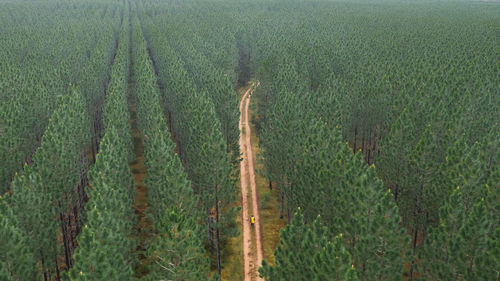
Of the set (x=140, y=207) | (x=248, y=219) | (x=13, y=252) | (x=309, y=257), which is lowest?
(x=248, y=219)


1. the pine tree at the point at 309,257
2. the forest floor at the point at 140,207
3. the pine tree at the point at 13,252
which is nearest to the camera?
the pine tree at the point at 309,257

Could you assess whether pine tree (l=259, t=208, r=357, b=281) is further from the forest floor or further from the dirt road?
the forest floor

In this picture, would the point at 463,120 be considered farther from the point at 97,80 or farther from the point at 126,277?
the point at 97,80

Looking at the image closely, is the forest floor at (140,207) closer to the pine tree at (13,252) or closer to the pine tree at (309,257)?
the pine tree at (13,252)

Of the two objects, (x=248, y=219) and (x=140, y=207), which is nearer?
(x=248, y=219)

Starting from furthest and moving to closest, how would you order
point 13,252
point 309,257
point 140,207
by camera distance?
point 140,207
point 13,252
point 309,257

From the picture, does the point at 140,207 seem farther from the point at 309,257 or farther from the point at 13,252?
the point at 309,257

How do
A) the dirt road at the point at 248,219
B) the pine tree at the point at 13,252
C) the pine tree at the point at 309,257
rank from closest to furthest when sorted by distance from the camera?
the pine tree at the point at 309,257 → the pine tree at the point at 13,252 → the dirt road at the point at 248,219

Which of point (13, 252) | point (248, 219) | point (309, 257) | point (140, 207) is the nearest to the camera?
point (309, 257)

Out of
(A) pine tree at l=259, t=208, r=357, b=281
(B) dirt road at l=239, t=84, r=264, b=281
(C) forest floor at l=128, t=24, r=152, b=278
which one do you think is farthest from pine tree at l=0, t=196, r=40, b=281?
(B) dirt road at l=239, t=84, r=264, b=281

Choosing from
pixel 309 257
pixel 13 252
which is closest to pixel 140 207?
pixel 13 252

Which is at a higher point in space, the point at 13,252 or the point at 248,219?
the point at 13,252

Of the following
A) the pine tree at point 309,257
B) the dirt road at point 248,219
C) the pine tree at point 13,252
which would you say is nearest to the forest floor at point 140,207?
the pine tree at point 13,252
